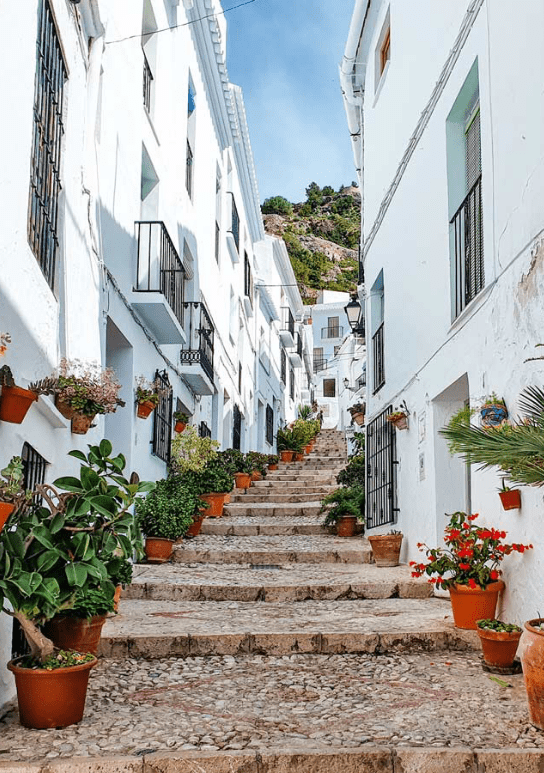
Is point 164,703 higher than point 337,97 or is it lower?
lower

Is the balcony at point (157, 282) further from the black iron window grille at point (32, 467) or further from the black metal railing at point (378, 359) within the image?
the black iron window grille at point (32, 467)

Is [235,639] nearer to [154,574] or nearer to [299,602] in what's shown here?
[299,602]

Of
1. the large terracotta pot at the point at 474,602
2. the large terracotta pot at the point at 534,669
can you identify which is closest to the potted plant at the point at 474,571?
the large terracotta pot at the point at 474,602

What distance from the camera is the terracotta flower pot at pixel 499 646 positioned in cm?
509

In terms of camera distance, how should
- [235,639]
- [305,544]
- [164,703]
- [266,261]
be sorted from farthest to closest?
1. [266,261]
2. [305,544]
3. [235,639]
4. [164,703]

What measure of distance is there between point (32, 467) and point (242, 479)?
32.2ft

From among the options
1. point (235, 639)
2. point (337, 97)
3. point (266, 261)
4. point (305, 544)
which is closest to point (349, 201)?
point (266, 261)

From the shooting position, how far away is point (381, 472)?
10211 mm

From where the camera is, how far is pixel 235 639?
5824 mm

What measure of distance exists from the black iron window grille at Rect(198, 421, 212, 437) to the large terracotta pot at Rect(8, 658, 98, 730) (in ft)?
33.7

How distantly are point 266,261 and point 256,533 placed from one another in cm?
1723

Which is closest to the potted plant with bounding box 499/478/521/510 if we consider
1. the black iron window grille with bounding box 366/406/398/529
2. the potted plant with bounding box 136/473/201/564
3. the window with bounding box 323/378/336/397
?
the black iron window grille with bounding box 366/406/398/529

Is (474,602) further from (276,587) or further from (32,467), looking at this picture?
(32,467)

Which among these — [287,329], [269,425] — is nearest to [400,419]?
[269,425]
